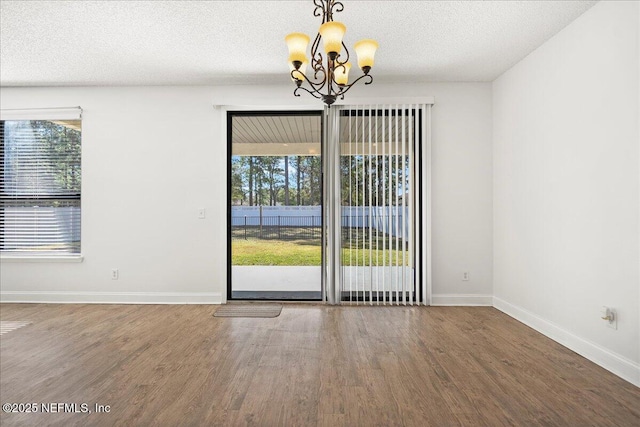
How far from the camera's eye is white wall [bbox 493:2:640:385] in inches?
95.0

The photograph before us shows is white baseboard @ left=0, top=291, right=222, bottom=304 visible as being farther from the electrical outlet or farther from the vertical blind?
the electrical outlet

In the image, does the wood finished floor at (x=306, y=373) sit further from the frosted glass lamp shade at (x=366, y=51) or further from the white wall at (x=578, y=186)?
Answer: the frosted glass lamp shade at (x=366, y=51)

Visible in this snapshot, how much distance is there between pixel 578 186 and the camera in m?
2.84

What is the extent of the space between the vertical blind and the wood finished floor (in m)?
0.60

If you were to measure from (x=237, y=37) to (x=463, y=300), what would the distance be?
361 centimetres

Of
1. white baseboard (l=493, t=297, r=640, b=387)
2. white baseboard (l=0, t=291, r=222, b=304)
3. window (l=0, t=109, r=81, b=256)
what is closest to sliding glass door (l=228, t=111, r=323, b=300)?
white baseboard (l=0, t=291, r=222, b=304)

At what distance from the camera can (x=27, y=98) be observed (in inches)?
173

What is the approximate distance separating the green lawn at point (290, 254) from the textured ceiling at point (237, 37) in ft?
6.47

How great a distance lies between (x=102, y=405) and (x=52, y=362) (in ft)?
2.96

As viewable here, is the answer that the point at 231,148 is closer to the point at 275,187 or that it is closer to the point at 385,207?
the point at 275,187

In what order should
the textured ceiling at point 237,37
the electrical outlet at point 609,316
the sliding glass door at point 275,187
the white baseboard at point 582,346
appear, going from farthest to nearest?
the sliding glass door at point 275,187, the textured ceiling at point 237,37, the electrical outlet at point 609,316, the white baseboard at point 582,346

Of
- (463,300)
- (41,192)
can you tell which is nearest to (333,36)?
(463,300)

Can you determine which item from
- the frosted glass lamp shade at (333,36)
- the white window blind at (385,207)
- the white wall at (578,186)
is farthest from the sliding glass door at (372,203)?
the frosted glass lamp shade at (333,36)

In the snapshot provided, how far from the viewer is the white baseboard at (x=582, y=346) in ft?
7.81
